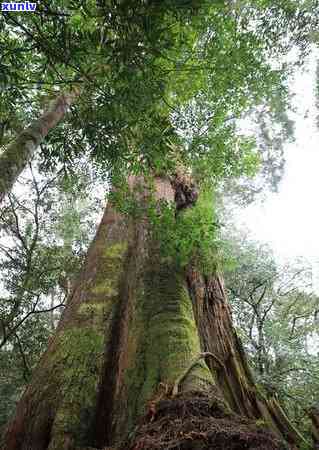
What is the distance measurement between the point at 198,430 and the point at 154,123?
8.73 ft

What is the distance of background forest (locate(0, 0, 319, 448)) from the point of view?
2.62 m

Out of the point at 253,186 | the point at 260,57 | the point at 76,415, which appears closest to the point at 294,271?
the point at 253,186

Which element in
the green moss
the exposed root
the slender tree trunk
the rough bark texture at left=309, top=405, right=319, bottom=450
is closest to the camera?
the exposed root

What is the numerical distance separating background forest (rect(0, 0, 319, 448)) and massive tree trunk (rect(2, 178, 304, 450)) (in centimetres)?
51

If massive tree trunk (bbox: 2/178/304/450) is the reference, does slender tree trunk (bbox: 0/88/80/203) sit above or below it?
above

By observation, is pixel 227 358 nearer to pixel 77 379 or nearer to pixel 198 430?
pixel 77 379

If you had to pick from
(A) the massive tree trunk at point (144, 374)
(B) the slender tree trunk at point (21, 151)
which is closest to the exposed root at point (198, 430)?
(A) the massive tree trunk at point (144, 374)

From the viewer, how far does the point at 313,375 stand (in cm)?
622

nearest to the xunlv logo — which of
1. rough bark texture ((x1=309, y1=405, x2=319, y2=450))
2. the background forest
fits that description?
the background forest

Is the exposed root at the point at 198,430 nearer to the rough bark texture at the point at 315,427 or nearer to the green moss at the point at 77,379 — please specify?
the green moss at the point at 77,379

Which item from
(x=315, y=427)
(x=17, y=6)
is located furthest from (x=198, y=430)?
(x=17, y=6)

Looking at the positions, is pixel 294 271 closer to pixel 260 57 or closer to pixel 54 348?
pixel 260 57

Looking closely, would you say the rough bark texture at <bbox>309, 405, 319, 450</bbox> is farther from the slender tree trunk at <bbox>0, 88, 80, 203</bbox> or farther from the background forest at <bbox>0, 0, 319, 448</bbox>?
the slender tree trunk at <bbox>0, 88, 80, 203</bbox>

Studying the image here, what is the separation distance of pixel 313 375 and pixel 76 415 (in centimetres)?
550
